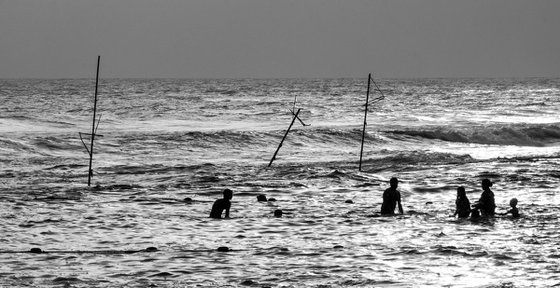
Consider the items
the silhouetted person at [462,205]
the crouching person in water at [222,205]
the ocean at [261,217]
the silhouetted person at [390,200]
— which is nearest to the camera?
the ocean at [261,217]

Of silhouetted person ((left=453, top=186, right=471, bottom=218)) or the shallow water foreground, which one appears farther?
silhouetted person ((left=453, top=186, right=471, bottom=218))

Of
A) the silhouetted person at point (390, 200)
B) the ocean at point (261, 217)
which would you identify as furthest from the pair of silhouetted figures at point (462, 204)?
the ocean at point (261, 217)

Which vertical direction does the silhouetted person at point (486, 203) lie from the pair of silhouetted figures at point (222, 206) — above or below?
above

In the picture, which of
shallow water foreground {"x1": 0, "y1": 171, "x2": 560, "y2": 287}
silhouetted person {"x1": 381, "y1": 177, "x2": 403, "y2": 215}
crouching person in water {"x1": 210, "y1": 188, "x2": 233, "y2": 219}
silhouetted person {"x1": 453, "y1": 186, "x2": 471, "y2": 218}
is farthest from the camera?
silhouetted person {"x1": 381, "y1": 177, "x2": 403, "y2": 215}

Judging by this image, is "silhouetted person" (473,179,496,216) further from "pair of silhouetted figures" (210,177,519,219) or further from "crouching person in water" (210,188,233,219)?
"crouching person in water" (210,188,233,219)

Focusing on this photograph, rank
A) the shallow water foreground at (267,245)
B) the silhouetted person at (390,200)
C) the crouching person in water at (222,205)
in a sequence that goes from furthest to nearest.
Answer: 1. the silhouetted person at (390,200)
2. the crouching person in water at (222,205)
3. the shallow water foreground at (267,245)

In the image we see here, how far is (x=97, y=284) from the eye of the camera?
34.6 ft

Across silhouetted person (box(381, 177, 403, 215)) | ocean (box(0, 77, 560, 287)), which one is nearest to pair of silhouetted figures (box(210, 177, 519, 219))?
silhouetted person (box(381, 177, 403, 215))

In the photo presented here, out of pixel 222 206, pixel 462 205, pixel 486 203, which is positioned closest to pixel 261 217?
pixel 222 206

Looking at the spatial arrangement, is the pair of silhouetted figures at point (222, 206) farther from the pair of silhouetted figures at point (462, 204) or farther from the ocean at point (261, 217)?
the ocean at point (261, 217)

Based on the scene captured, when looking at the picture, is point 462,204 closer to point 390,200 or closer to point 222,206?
point 390,200

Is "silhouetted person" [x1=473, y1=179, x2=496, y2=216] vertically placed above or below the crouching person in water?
above

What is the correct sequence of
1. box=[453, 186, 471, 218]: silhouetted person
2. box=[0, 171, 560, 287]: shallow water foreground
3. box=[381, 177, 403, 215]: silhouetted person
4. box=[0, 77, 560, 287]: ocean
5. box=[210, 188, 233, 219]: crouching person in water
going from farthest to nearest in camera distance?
box=[381, 177, 403, 215]: silhouetted person
box=[210, 188, 233, 219]: crouching person in water
box=[453, 186, 471, 218]: silhouetted person
box=[0, 77, 560, 287]: ocean
box=[0, 171, 560, 287]: shallow water foreground

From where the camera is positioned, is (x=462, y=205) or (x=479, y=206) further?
(x=479, y=206)
